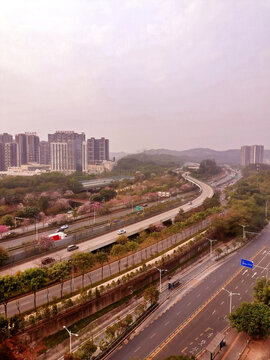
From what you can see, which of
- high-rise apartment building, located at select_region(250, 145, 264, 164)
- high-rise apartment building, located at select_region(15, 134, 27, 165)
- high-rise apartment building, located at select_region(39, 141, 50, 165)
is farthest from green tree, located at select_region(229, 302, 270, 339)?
high-rise apartment building, located at select_region(250, 145, 264, 164)

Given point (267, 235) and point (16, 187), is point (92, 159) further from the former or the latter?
point (267, 235)

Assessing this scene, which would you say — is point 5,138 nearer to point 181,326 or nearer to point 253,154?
point 181,326

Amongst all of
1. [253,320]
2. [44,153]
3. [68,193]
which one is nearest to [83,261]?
[253,320]

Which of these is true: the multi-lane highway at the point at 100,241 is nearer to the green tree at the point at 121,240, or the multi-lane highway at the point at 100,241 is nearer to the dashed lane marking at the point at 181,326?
the green tree at the point at 121,240

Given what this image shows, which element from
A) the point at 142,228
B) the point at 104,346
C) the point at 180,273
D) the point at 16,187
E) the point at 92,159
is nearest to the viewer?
the point at 104,346

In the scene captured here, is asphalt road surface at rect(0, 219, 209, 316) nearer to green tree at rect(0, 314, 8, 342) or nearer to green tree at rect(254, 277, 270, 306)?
green tree at rect(0, 314, 8, 342)

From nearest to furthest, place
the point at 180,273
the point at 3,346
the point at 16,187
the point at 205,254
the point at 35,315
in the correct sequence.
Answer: the point at 3,346 < the point at 35,315 < the point at 180,273 < the point at 205,254 < the point at 16,187

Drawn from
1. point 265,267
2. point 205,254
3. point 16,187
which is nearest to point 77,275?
point 205,254

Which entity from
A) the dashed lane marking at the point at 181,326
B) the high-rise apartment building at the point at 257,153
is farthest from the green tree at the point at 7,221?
the high-rise apartment building at the point at 257,153
